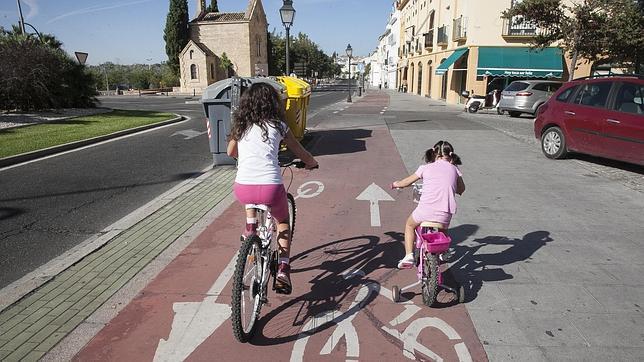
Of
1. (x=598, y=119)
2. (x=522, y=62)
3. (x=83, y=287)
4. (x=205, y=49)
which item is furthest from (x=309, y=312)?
(x=205, y=49)

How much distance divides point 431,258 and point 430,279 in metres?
0.17

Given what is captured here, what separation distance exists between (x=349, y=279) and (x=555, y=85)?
18626 millimetres

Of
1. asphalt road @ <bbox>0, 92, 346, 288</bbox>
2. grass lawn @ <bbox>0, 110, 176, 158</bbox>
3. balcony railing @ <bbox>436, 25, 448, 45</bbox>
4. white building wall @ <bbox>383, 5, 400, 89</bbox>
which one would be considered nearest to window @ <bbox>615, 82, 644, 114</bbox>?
asphalt road @ <bbox>0, 92, 346, 288</bbox>

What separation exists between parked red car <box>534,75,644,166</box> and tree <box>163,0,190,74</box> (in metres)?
57.3

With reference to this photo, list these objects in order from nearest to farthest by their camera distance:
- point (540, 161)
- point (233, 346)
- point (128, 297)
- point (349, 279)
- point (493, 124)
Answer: point (233, 346) → point (128, 297) → point (349, 279) → point (540, 161) → point (493, 124)

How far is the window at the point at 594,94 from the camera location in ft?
27.1

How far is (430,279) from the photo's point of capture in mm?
3387

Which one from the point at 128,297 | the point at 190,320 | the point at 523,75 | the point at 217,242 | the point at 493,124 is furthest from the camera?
the point at 523,75

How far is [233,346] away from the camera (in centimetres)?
300

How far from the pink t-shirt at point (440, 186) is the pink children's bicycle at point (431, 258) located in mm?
142

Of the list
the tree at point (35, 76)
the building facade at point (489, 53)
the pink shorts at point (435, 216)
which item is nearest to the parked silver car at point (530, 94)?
the building facade at point (489, 53)

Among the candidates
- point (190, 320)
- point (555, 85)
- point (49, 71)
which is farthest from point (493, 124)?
point (49, 71)

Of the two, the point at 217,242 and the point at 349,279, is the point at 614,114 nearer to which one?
the point at 349,279

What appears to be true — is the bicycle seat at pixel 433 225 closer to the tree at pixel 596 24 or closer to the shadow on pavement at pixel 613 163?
the shadow on pavement at pixel 613 163
